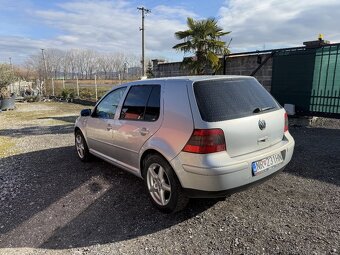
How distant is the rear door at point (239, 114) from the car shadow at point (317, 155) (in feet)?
5.00

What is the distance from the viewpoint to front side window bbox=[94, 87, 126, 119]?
4.42 m

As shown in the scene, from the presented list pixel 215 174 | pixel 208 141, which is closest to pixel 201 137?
pixel 208 141

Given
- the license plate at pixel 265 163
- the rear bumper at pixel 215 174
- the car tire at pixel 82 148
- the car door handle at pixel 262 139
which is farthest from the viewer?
the car tire at pixel 82 148

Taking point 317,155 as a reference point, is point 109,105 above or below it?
above

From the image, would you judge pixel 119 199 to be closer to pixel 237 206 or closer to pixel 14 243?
pixel 14 243

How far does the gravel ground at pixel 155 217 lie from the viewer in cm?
284

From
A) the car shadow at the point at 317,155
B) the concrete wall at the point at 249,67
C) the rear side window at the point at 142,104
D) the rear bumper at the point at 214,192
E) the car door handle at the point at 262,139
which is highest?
the concrete wall at the point at 249,67

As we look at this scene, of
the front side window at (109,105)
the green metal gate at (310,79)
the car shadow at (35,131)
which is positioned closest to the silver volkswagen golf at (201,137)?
the front side window at (109,105)

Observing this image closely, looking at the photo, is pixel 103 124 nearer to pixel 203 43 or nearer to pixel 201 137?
pixel 201 137

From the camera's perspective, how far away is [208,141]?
286cm

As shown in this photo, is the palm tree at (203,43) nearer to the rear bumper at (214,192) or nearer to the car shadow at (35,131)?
the car shadow at (35,131)

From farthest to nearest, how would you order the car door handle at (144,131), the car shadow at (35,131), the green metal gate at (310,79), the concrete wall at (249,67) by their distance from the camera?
1. the car shadow at (35,131)
2. the concrete wall at (249,67)
3. the green metal gate at (310,79)
4. the car door handle at (144,131)

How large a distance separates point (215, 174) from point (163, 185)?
2.69ft

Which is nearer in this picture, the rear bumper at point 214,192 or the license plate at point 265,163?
the rear bumper at point 214,192
